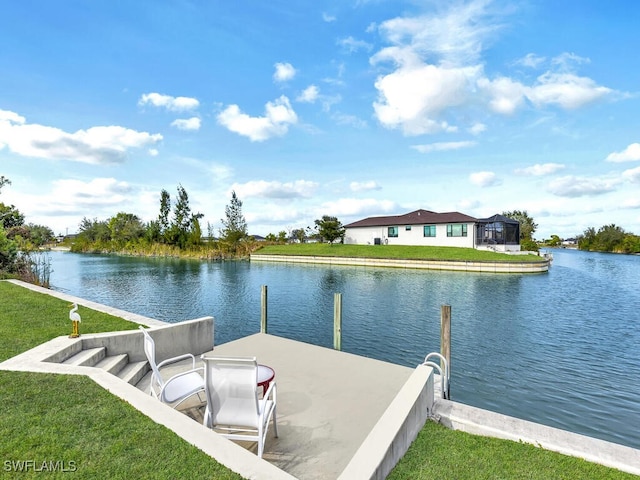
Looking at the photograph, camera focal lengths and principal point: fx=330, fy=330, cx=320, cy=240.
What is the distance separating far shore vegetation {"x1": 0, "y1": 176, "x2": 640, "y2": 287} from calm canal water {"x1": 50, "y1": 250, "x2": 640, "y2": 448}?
4711 mm

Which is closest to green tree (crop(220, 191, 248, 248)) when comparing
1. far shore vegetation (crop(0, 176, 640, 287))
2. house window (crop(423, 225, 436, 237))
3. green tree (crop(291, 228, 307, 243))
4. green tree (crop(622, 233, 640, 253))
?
far shore vegetation (crop(0, 176, 640, 287))

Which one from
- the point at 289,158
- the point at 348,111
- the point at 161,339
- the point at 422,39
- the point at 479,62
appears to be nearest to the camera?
the point at 161,339

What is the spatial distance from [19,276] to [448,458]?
1850 cm

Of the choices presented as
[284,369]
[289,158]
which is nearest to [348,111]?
[289,158]

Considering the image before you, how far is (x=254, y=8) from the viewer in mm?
11891

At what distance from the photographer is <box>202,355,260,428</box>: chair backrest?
10.1 ft

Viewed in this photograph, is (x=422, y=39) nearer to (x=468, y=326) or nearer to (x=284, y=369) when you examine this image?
(x=468, y=326)

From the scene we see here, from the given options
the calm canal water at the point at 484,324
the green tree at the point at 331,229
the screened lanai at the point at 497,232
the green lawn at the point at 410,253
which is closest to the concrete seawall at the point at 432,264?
the green lawn at the point at 410,253

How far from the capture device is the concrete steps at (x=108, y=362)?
4.56 meters

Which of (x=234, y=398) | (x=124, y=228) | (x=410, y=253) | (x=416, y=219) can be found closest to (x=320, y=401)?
(x=234, y=398)

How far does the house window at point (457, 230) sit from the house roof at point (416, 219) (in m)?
0.49

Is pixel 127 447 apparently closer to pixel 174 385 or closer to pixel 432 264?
pixel 174 385

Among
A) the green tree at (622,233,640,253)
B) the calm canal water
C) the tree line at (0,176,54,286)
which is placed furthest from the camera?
the green tree at (622,233,640,253)

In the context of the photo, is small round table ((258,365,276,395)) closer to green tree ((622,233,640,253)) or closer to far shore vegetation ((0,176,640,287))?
far shore vegetation ((0,176,640,287))
